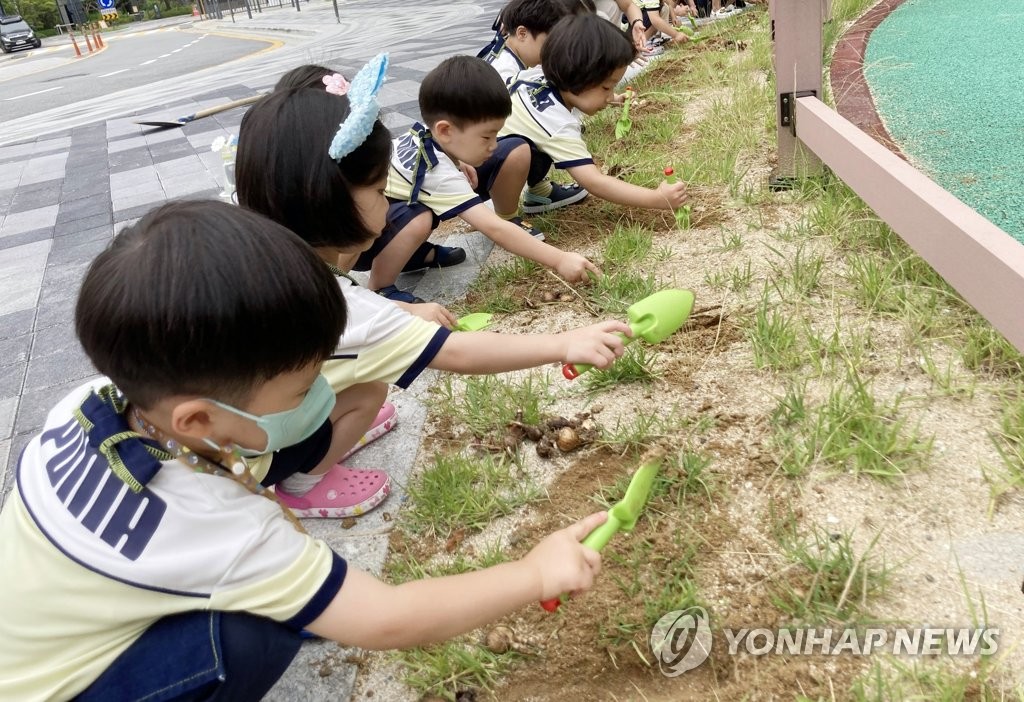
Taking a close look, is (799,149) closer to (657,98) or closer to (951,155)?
(951,155)

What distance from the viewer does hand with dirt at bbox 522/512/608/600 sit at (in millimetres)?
998

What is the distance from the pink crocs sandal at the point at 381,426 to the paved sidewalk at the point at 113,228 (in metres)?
0.02

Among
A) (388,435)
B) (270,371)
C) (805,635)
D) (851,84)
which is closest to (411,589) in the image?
(270,371)

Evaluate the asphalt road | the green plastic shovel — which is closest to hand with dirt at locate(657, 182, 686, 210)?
the green plastic shovel

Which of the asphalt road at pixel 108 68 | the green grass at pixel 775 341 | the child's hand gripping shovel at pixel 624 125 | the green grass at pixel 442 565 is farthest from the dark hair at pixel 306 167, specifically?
the asphalt road at pixel 108 68

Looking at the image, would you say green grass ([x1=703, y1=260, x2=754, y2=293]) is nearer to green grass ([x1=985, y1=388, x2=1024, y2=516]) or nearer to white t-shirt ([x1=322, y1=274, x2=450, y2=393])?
green grass ([x1=985, y1=388, x2=1024, y2=516])

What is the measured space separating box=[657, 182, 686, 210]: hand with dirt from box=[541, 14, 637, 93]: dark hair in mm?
485

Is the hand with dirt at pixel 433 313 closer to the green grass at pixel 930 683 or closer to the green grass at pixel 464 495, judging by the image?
the green grass at pixel 464 495

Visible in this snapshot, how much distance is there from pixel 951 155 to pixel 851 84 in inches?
34.5

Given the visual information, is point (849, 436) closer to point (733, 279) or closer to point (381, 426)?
point (733, 279)

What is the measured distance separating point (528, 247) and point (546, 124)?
670 millimetres

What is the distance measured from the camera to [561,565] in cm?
100

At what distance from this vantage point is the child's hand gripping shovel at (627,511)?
112 centimetres

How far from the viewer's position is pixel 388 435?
1808mm
